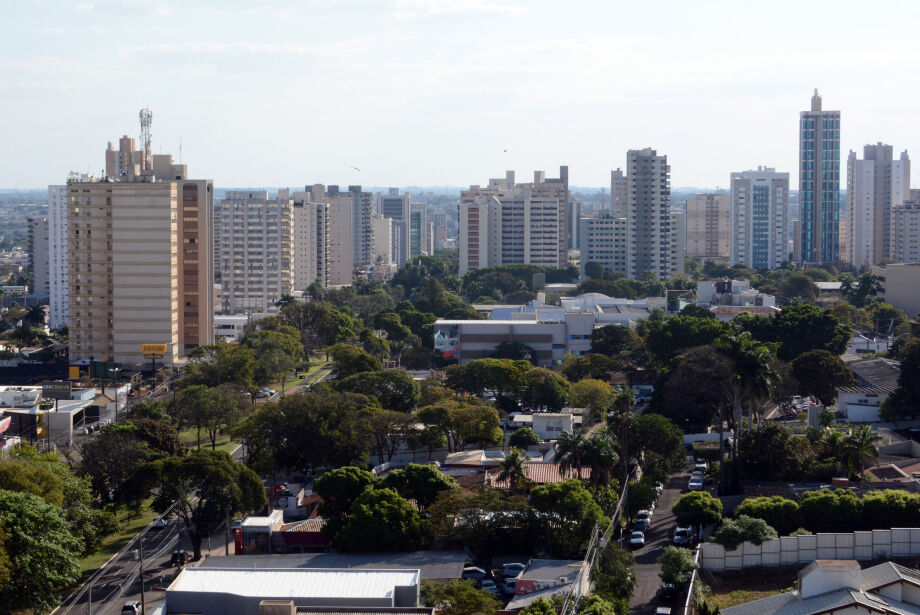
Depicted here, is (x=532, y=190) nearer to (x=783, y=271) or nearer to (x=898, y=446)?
(x=783, y=271)

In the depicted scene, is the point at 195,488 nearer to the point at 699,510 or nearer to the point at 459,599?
the point at 459,599

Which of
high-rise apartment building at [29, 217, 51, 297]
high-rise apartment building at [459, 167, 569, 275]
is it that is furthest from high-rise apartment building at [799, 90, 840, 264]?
high-rise apartment building at [29, 217, 51, 297]

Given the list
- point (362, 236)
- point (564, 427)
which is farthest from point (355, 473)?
point (362, 236)

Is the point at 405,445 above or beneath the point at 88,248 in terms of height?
beneath

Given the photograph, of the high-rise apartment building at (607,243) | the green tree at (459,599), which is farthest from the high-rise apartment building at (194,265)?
the high-rise apartment building at (607,243)

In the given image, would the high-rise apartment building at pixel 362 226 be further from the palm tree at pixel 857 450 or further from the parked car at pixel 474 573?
the parked car at pixel 474 573

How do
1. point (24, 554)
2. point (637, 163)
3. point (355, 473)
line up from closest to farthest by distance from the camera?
1. point (24, 554)
2. point (355, 473)
3. point (637, 163)

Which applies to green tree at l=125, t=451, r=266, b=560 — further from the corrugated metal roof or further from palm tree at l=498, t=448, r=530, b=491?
palm tree at l=498, t=448, r=530, b=491
